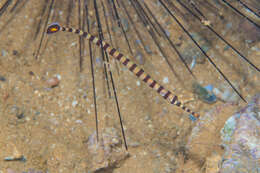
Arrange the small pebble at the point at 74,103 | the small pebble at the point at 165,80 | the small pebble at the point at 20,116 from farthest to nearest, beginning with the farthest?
the small pebble at the point at 165,80, the small pebble at the point at 74,103, the small pebble at the point at 20,116

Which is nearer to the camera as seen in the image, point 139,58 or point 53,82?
point 53,82

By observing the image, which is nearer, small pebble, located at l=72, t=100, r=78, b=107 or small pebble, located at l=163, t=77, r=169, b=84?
small pebble, located at l=72, t=100, r=78, b=107

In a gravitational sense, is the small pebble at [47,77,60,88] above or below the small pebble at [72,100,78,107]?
above

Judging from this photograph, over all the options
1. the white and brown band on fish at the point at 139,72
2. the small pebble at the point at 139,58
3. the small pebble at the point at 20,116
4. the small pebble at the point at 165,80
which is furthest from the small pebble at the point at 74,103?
the small pebble at the point at 165,80

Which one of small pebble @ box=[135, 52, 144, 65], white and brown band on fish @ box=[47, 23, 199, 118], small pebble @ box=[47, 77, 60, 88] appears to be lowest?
small pebble @ box=[47, 77, 60, 88]

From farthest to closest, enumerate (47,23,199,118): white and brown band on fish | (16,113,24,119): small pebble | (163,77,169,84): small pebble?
(163,77,169,84): small pebble
(47,23,199,118): white and brown band on fish
(16,113,24,119): small pebble

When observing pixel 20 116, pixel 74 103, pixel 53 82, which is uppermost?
pixel 53 82

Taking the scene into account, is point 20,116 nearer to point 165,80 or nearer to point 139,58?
point 139,58

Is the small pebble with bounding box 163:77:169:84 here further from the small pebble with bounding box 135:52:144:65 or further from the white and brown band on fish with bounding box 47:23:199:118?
the small pebble with bounding box 135:52:144:65

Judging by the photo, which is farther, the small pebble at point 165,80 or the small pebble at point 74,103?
the small pebble at point 165,80

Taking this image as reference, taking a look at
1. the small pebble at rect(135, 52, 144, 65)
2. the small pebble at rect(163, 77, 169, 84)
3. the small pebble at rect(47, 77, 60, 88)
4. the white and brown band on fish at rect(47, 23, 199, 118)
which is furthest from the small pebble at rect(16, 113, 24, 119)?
the small pebble at rect(163, 77, 169, 84)

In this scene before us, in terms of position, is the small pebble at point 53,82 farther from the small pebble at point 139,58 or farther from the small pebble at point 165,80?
the small pebble at point 165,80

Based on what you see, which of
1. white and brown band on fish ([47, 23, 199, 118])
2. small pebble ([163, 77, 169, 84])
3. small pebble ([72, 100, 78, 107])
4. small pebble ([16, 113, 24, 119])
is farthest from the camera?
small pebble ([163, 77, 169, 84])

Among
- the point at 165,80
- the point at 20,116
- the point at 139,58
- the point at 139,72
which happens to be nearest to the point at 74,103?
the point at 20,116
